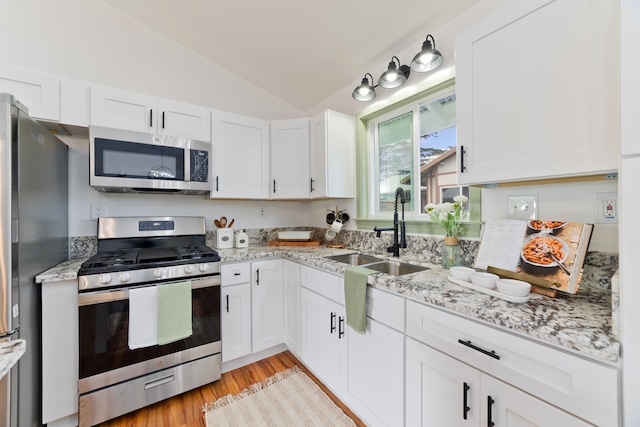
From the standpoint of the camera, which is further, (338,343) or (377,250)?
(377,250)

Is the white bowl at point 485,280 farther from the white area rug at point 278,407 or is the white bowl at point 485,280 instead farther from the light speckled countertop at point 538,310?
the white area rug at point 278,407

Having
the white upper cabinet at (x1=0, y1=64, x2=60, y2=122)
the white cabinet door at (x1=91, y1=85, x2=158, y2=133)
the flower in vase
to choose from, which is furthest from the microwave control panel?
the flower in vase

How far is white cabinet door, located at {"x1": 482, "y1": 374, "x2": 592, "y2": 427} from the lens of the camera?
738mm

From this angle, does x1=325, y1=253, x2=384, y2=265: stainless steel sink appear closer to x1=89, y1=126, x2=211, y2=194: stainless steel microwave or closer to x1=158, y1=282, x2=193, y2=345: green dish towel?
x1=158, y1=282, x2=193, y2=345: green dish towel

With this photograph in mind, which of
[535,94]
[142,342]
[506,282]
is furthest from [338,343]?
[535,94]

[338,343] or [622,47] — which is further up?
[622,47]

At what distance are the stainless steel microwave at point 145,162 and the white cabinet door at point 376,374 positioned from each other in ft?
5.48

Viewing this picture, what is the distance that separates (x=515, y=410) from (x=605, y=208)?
2.96 ft

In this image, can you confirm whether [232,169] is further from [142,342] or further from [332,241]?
[142,342]

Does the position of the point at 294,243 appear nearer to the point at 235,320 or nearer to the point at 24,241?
the point at 235,320

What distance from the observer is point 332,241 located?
2654 mm

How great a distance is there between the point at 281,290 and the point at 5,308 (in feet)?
5.01

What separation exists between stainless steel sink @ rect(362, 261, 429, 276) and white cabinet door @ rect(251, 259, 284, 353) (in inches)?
33.5

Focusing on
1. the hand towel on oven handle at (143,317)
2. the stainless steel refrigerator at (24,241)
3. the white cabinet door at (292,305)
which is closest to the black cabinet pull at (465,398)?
the white cabinet door at (292,305)
